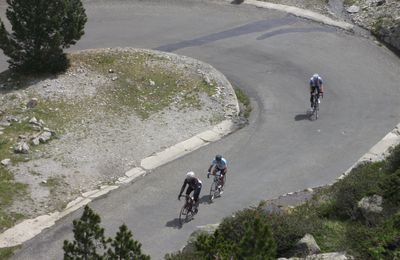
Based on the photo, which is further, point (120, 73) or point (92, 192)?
point (120, 73)

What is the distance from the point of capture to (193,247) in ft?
56.4

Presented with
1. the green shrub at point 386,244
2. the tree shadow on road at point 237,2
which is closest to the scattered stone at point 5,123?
the green shrub at point 386,244

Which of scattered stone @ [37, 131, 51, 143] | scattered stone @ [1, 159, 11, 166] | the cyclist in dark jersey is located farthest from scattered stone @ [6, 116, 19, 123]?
the cyclist in dark jersey

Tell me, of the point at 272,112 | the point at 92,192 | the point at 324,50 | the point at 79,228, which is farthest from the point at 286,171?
the point at 79,228

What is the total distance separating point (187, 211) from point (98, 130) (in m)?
6.49

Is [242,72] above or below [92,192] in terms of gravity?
above

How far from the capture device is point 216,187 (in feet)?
76.5

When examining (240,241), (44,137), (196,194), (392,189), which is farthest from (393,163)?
(44,137)

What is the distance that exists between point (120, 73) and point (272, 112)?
6855 millimetres

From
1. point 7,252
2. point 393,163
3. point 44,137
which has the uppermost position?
point 393,163

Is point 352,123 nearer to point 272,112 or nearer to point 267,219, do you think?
point 272,112

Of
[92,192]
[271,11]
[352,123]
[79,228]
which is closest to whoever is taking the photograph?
[79,228]

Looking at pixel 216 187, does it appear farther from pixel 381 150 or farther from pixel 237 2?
pixel 237 2

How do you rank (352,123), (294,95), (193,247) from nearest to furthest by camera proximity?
(193,247), (352,123), (294,95)
